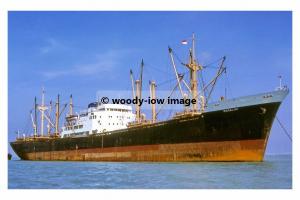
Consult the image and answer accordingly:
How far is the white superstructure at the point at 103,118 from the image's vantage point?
3653cm

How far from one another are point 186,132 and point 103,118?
12.4m

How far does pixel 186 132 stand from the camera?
2581 centimetres

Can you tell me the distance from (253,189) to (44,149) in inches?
1105

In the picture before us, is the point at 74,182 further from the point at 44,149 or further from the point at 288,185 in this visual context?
the point at 44,149

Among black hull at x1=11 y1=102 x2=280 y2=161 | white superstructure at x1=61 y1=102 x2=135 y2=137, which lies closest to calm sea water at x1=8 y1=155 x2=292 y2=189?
black hull at x1=11 y1=102 x2=280 y2=161

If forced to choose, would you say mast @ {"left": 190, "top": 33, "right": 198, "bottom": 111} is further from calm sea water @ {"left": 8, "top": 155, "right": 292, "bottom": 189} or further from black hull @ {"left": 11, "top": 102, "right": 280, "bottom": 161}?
calm sea water @ {"left": 8, "top": 155, "right": 292, "bottom": 189}

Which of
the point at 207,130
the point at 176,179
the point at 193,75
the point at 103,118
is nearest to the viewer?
the point at 176,179

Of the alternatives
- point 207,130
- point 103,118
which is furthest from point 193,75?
point 103,118

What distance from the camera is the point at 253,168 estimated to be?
807 inches

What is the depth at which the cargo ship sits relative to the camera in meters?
23.6

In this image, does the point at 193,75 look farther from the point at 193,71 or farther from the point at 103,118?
the point at 103,118

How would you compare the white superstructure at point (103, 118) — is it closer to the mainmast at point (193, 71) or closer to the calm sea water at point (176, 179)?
the mainmast at point (193, 71)

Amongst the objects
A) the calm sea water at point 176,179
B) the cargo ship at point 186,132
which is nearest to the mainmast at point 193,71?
the cargo ship at point 186,132

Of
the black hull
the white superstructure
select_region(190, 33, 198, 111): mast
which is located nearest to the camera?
the black hull
